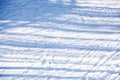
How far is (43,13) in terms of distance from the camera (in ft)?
15.6

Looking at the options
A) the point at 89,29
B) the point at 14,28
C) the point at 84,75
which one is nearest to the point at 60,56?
the point at 84,75

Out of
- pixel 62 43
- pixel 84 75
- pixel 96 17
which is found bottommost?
pixel 84 75

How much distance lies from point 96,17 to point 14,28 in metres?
1.84

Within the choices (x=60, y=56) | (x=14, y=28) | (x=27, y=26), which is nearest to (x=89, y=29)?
(x=60, y=56)

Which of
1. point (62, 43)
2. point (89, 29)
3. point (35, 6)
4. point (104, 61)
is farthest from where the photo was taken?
point (35, 6)

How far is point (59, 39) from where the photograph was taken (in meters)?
4.09

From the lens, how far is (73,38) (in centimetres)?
412

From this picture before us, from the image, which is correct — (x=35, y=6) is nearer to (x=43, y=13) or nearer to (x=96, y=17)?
(x=43, y=13)

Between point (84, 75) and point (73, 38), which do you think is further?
point (73, 38)

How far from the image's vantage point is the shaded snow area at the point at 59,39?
138 inches

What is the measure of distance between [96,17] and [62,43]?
1151 millimetres

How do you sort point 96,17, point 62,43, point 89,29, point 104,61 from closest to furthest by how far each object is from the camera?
1. point 104,61
2. point 62,43
3. point 89,29
4. point 96,17

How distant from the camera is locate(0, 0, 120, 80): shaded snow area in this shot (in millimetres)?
3502

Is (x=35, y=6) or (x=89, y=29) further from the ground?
(x=35, y=6)
